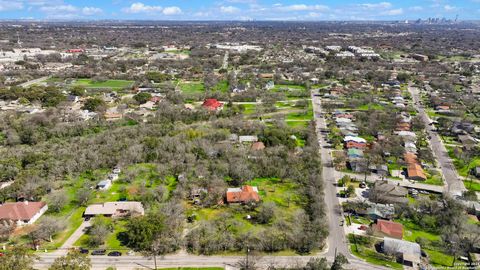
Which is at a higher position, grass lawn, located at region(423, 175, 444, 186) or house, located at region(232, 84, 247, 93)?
house, located at region(232, 84, 247, 93)

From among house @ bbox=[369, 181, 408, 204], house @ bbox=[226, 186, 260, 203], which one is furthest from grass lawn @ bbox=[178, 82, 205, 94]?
house @ bbox=[369, 181, 408, 204]

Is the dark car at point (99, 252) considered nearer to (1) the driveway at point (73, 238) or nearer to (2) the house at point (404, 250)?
(1) the driveway at point (73, 238)

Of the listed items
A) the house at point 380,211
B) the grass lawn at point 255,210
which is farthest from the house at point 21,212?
the house at point 380,211

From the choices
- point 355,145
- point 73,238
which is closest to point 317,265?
point 73,238

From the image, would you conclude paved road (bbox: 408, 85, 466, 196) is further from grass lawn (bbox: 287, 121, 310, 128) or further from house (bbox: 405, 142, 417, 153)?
grass lawn (bbox: 287, 121, 310, 128)

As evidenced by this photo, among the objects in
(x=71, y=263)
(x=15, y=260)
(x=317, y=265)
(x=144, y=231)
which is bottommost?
(x=317, y=265)

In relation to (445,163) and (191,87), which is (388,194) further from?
(191,87)
